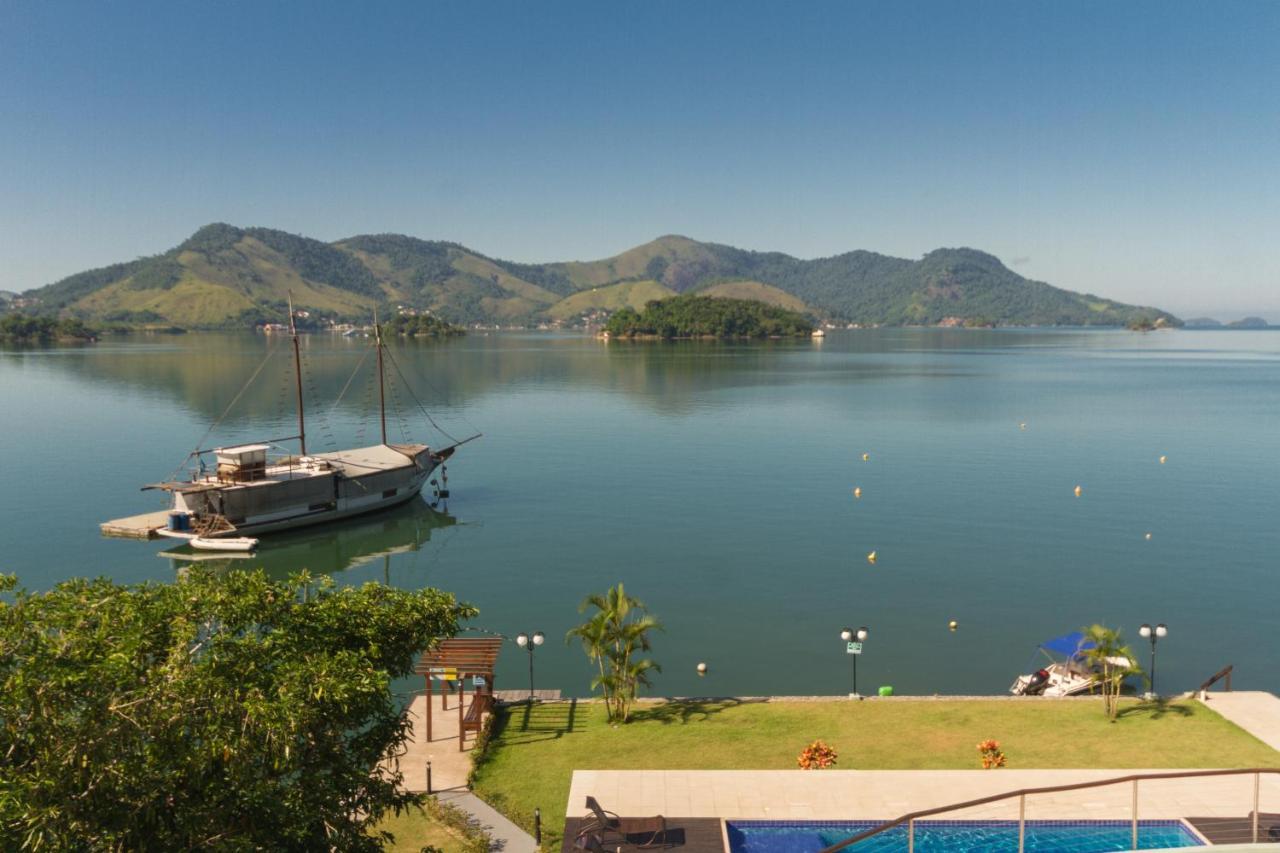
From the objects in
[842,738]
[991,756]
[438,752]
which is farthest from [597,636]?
[991,756]

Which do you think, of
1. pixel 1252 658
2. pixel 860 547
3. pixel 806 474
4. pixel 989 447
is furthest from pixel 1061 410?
pixel 1252 658

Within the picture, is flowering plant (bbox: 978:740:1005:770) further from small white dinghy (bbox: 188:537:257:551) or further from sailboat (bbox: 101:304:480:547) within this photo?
sailboat (bbox: 101:304:480:547)

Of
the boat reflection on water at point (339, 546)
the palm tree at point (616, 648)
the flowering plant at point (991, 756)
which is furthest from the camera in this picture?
the boat reflection on water at point (339, 546)

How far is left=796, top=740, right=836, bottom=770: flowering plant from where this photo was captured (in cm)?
2377

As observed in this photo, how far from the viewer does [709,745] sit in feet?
84.6

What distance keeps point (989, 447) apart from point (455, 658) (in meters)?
74.7

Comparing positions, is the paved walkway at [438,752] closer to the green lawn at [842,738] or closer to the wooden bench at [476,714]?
the wooden bench at [476,714]

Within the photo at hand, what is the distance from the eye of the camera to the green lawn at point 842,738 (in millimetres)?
24016

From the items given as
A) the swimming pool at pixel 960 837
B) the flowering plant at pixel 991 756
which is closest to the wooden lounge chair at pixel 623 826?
the swimming pool at pixel 960 837

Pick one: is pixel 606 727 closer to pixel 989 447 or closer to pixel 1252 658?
pixel 1252 658

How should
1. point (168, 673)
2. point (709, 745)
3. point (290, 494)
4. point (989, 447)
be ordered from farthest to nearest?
point (989, 447), point (290, 494), point (709, 745), point (168, 673)

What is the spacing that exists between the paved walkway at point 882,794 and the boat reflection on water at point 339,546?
3254cm

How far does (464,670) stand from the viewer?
26.8 metres

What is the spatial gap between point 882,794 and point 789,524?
36972 millimetres
